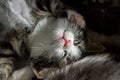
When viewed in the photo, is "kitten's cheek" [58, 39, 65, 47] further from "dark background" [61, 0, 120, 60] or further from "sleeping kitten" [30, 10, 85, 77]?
"dark background" [61, 0, 120, 60]

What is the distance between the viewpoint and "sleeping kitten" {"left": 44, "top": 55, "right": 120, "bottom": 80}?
110cm

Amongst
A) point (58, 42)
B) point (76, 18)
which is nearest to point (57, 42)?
point (58, 42)

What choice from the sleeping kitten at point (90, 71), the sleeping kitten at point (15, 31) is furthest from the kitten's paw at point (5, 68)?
the sleeping kitten at point (90, 71)

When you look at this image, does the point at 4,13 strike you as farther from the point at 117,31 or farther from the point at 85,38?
the point at 117,31

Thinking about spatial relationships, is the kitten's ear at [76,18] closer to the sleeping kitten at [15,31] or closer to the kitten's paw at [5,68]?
the sleeping kitten at [15,31]

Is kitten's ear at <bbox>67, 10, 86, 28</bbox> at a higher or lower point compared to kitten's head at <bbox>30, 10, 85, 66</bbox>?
A: higher

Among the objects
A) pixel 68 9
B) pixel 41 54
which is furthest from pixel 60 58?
pixel 68 9

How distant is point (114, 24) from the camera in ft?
4.08

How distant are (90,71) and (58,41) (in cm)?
14

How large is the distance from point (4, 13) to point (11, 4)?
4 centimetres

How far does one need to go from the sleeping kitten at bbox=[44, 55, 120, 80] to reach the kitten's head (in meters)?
0.04

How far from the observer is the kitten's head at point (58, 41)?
1.16m

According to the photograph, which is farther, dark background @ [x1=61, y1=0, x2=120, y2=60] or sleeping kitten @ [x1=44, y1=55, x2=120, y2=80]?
dark background @ [x1=61, y1=0, x2=120, y2=60]

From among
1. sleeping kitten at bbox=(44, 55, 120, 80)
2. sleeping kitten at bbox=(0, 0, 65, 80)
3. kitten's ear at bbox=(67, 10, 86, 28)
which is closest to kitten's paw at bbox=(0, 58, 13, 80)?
sleeping kitten at bbox=(0, 0, 65, 80)
